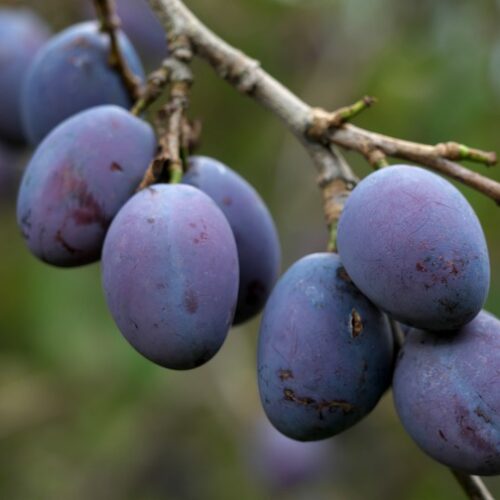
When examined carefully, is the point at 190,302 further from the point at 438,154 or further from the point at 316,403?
the point at 438,154

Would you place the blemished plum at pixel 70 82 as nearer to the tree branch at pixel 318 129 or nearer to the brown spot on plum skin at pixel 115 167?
the tree branch at pixel 318 129

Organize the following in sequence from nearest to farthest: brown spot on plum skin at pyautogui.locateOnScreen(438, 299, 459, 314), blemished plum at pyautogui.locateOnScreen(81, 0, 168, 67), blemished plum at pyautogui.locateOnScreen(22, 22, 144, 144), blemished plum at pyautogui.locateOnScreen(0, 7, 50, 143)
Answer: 1. brown spot on plum skin at pyautogui.locateOnScreen(438, 299, 459, 314)
2. blemished plum at pyautogui.locateOnScreen(22, 22, 144, 144)
3. blemished plum at pyautogui.locateOnScreen(0, 7, 50, 143)
4. blemished plum at pyautogui.locateOnScreen(81, 0, 168, 67)

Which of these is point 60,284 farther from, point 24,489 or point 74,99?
point 24,489

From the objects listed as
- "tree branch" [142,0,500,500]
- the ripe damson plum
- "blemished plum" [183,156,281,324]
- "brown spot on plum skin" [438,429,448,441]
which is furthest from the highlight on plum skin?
"brown spot on plum skin" [438,429,448,441]

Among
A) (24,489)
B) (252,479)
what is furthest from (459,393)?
(24,489)

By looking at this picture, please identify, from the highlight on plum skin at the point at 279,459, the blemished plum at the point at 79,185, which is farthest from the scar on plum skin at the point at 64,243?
the highlight on plum skin at the point at 279,459

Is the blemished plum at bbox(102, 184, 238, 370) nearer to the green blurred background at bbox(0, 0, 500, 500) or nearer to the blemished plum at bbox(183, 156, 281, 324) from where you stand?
the blemished plum at bbox(183, 156, 281, 324)
